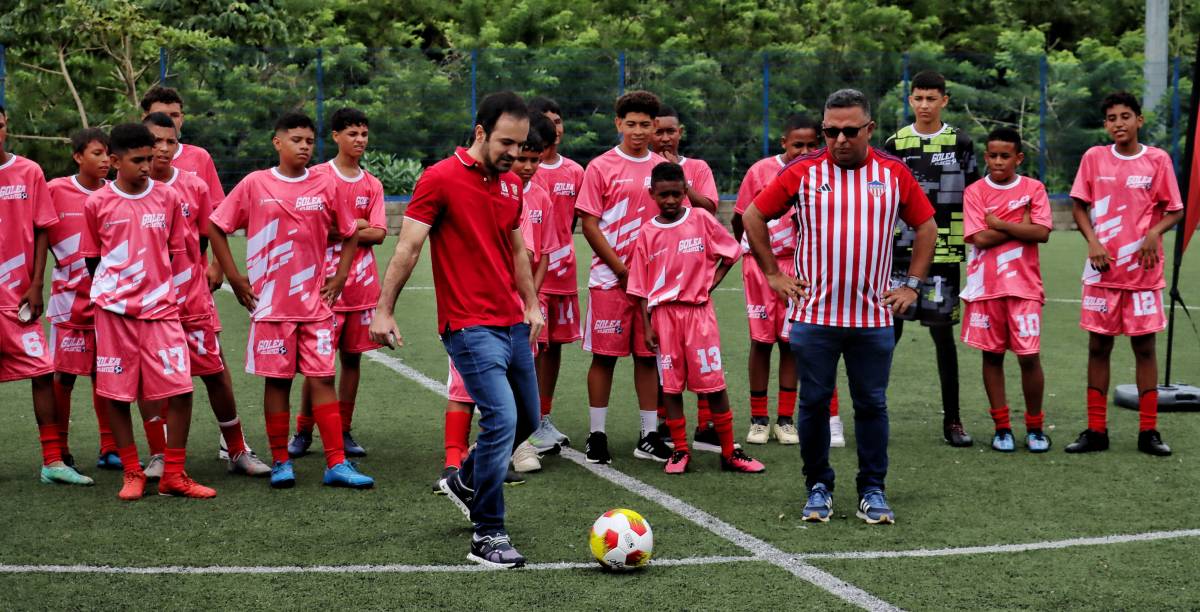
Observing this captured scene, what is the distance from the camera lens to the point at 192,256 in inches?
304

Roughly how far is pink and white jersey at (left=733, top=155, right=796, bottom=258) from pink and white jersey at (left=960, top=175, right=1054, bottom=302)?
1.03 m

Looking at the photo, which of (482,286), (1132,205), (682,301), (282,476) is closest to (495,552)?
(482,286)

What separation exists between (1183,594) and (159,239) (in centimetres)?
499

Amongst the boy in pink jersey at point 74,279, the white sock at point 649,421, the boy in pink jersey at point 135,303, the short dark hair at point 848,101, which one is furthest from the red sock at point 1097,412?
the boy in pink jersey at point 74,279

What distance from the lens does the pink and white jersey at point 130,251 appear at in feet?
23.6

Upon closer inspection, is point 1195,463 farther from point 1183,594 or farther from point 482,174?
point 482,174

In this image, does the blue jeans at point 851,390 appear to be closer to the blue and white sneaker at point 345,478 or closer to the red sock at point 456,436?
the red sock at point 456,436

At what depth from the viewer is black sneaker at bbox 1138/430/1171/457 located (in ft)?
26.9

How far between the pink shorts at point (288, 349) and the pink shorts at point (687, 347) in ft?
5.90

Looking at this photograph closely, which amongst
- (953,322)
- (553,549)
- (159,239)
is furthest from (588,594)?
(953,322)

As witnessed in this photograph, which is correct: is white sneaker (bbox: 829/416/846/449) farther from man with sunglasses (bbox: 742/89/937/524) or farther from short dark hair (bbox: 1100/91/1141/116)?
short dark hair (bbox: 1100/91/1141/116)

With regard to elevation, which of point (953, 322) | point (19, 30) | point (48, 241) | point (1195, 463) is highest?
point (19, 30)

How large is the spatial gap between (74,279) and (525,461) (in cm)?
262

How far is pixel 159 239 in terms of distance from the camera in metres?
7.27
